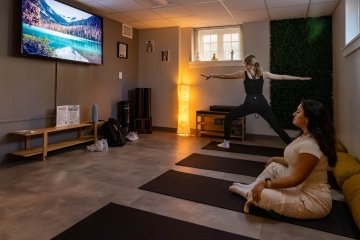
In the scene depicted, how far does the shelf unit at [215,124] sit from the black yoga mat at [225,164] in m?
1.61

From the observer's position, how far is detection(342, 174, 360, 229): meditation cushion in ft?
6.41

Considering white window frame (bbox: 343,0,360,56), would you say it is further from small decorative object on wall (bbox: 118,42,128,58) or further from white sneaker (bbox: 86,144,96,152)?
small decorative object on wall (bbox: 118,42,128,58)

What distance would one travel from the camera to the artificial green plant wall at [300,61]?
5148 mm

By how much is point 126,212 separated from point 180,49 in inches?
185

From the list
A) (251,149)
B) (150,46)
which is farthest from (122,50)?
(251,149)

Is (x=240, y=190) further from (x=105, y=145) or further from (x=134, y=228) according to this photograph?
(x=105, y=145)

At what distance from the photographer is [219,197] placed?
2535mm

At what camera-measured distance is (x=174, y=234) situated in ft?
6.16

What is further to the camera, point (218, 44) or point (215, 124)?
point (218, 44)

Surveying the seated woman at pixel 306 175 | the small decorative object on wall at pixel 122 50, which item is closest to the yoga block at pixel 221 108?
the small decorative object on wall at pixel 122 50

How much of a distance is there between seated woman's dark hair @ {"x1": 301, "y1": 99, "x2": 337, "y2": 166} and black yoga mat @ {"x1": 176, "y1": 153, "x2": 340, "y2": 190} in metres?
1.41

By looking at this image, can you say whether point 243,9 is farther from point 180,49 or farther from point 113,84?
A: point 113,84

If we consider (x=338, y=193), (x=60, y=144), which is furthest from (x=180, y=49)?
(x=338, y=193)

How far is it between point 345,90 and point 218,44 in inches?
117
